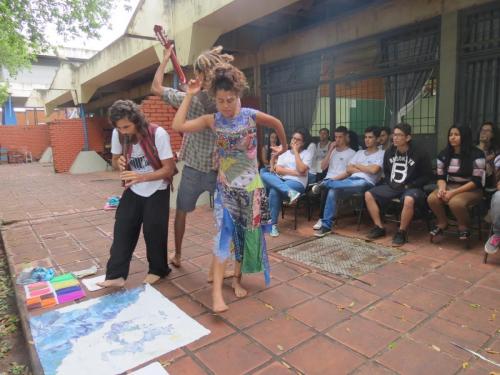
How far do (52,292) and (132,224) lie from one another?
2.78ft

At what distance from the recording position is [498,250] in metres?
3.44

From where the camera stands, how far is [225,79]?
2389 millimetres

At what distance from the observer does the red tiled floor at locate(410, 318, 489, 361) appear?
2.15 metres

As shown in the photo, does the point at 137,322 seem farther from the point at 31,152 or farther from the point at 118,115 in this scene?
the point at 31,152

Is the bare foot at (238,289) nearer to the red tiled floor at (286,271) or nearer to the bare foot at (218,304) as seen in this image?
the bare foot at (218,304)

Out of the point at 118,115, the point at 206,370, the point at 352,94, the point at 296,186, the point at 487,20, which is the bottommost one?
the point at 206,370

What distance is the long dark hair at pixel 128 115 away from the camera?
278 cm

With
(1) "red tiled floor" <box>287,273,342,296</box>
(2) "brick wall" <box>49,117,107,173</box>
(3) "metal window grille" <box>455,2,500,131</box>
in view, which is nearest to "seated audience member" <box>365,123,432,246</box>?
(3) "metal window grille" <box>455,2,500,131</box>

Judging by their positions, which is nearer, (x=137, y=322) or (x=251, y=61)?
(x=137, y=322)

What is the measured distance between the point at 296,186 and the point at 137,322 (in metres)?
2.73

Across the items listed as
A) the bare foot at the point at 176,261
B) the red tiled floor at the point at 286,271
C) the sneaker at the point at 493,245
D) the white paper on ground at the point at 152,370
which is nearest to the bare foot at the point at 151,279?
the bare foot at the point at 176,261

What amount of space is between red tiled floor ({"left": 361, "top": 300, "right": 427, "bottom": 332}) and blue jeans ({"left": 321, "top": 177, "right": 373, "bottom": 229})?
71.8 inches

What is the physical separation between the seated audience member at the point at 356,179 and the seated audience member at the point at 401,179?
219 mm

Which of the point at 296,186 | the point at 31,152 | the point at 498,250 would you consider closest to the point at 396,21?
the point at 296,186
